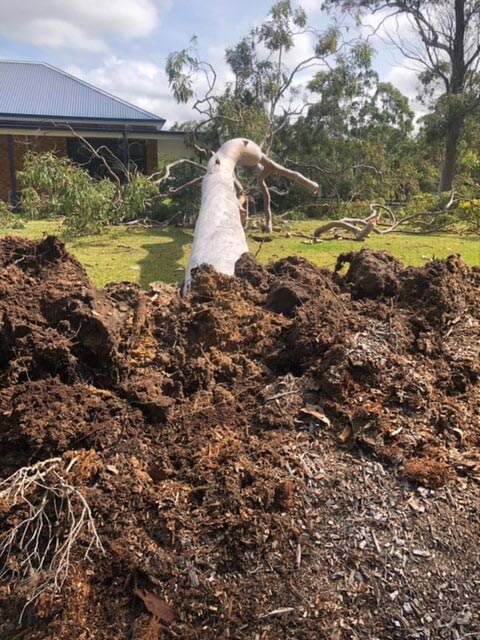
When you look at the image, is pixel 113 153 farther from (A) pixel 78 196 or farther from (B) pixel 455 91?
(B) pixel 455 91

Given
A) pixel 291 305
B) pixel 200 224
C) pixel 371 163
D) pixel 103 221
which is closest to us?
pixel 291 305

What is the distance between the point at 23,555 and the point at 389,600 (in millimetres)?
1327

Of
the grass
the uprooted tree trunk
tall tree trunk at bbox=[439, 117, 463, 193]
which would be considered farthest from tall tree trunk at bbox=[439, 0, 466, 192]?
the uprooted tree trunk

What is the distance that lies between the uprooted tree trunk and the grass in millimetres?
809

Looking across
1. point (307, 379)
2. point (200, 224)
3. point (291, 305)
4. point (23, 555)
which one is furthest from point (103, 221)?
point (23, 555)

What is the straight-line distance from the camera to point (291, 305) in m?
3.72

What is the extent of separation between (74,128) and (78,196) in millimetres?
8477

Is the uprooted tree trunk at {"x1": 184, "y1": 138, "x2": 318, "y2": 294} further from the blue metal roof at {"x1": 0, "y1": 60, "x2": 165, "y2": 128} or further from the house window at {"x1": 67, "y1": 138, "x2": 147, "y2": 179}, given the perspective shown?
the house window at {"x1": 67, "y1": 138, "x2": 147, "y2": 179}

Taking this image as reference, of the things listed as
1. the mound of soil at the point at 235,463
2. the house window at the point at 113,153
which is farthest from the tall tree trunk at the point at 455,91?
Result: the mound of soil at the point at 235,463

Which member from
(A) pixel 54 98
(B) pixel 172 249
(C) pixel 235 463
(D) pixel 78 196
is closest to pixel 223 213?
(B) pixel 172 249

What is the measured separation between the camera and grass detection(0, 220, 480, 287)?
6.84 metres

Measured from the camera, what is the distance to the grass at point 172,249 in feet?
22.4

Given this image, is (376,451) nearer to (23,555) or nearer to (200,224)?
(23,555)

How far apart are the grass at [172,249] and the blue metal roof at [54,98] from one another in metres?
6.24
